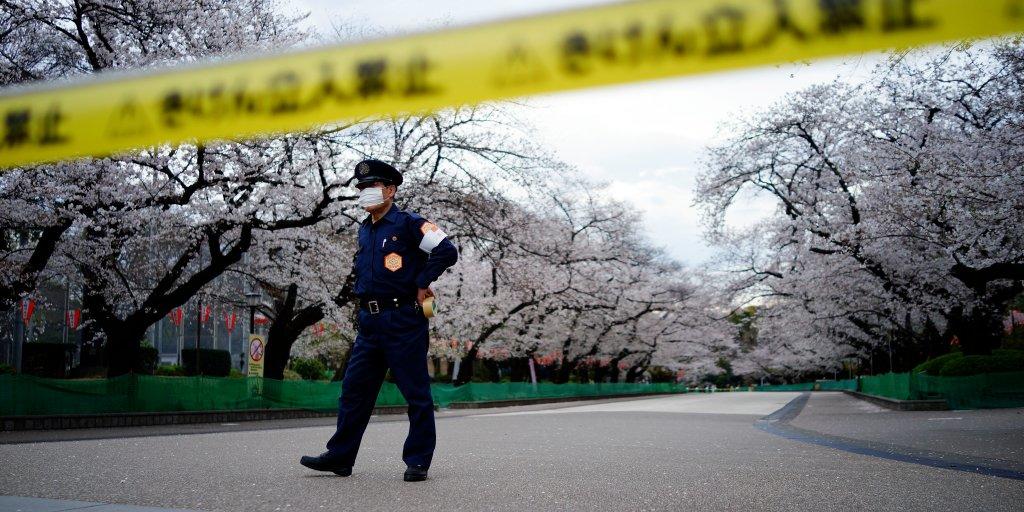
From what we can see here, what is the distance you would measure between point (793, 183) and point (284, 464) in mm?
22740

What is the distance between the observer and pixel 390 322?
16.0 ft

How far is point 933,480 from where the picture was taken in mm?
5312

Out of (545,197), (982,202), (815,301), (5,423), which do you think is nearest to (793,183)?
(815,301)

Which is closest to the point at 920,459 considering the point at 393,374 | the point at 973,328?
the point at 393,374

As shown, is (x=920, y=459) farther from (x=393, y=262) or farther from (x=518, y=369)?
(x=518, y=369)

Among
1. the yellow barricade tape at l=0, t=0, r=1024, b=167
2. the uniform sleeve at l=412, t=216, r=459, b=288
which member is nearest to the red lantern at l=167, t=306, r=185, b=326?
the uniform sleeve at l=412, t=216, r=459, b=288

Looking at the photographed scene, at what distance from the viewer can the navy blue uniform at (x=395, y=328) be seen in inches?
192

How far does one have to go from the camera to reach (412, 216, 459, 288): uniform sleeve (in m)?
4.83

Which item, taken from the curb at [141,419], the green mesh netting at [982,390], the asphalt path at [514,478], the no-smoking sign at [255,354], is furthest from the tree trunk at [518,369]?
the asphalt path at [514,478]

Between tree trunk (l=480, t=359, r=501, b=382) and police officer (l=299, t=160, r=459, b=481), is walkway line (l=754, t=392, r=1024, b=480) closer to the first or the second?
police officer (l=299, t=160, r=459, b=481)

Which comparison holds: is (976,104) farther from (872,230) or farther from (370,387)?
(370,387)

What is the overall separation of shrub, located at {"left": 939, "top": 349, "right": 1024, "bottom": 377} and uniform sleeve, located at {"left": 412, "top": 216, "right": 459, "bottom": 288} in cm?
2069

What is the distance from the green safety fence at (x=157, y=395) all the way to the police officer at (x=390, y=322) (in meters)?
9.50

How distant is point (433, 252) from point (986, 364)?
21.5 metres
